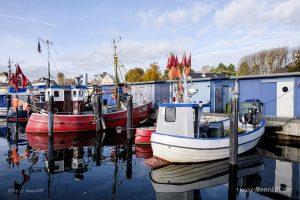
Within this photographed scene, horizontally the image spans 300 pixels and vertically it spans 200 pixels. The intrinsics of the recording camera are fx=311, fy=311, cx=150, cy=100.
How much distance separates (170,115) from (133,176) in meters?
3.52

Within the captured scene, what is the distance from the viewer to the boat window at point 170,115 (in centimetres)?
1513

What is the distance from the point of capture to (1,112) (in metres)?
40.3

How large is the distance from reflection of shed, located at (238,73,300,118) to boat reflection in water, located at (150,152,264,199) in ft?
29.2

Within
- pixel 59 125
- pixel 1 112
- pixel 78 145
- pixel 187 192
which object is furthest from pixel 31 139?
pixel 1 112

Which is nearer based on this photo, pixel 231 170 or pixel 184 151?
pixel 231 170

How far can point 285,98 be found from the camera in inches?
909

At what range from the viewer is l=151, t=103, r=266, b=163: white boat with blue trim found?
46.2ft

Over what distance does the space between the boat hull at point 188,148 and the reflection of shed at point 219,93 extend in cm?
1440

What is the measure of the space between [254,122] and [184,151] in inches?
271

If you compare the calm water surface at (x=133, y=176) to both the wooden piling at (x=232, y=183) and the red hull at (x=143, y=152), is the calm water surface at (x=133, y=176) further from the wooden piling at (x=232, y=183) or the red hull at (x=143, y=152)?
the wooden piling at (x=232, y=183)

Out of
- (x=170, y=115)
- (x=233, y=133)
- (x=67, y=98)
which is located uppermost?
(x=67, y=98)

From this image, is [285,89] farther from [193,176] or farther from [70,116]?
[70,116]

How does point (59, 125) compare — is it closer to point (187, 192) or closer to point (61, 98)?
point (61, 98)

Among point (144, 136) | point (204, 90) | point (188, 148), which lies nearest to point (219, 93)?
point (204, 90)
